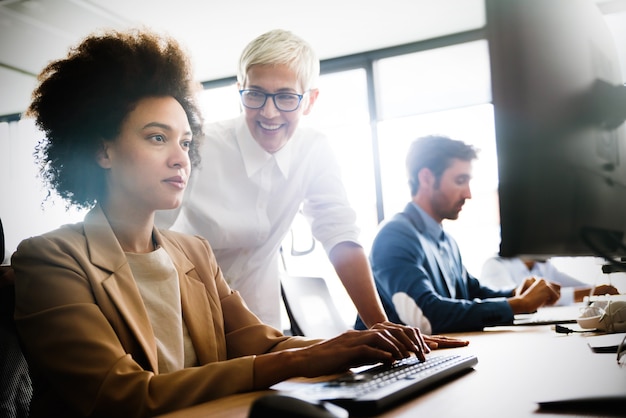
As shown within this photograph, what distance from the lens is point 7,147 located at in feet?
11.4

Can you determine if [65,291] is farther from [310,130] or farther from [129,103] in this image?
[310,130]

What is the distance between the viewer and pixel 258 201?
1.97 meters

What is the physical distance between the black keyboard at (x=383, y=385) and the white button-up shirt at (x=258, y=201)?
3.30ft

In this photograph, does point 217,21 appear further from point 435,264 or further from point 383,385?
point 383,385

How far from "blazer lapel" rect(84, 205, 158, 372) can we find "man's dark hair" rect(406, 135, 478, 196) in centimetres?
177

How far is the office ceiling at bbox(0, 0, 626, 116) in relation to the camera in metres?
4.02

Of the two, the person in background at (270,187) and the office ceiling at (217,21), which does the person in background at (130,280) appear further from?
the office ceiling at (217,21)

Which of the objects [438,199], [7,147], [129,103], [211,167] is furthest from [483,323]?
[7,147]

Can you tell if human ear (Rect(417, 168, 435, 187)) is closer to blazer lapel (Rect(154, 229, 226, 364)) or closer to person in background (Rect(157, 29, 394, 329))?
person in background (Rect(157, 29, 394, 329))

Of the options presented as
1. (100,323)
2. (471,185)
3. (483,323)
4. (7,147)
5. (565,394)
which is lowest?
(483,323)

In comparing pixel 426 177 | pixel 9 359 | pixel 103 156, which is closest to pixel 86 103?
pixel 103 156

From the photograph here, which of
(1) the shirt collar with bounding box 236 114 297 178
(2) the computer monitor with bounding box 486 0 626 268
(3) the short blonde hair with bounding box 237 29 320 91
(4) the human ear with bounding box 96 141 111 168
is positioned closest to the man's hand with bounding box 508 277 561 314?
(1) the shirt collar with bounding box 236 114 297 178

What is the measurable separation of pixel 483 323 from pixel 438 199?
0.80 m

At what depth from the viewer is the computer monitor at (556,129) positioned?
751 mm
